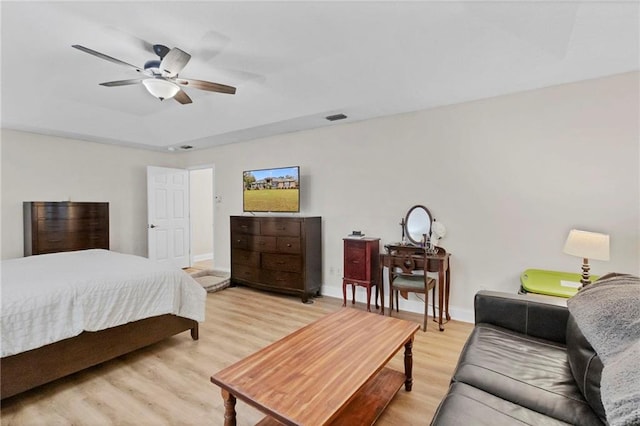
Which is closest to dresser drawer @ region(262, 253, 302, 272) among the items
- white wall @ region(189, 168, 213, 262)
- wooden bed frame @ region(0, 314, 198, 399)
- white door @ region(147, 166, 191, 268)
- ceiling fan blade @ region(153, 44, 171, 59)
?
wooden bed frame @ region(0, 314, 198, 399)

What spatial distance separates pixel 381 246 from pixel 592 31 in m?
2.67

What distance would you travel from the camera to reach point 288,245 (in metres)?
4.10

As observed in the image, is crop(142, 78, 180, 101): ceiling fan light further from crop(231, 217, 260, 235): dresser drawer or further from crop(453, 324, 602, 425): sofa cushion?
crop(453, 324, 602, 425): sofa cushion

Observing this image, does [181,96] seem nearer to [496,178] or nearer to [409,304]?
[496,178]

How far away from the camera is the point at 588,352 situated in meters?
1.35

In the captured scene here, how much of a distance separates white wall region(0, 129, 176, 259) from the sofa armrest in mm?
5606

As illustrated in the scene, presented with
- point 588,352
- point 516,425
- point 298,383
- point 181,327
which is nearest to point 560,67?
point 588,352

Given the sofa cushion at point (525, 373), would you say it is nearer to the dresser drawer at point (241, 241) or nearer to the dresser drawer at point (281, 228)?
the dresser drawer at point (281, 228)

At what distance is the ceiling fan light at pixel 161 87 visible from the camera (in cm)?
255

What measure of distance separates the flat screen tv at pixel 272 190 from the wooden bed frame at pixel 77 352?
2.13m

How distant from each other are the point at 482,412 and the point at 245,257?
3.80 m

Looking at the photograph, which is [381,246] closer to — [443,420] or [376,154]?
[376,154]

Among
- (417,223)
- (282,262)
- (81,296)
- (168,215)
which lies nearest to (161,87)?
(81,296)

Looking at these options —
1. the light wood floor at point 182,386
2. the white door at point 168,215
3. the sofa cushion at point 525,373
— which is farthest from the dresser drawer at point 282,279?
the sofa cushion at point 525,373
